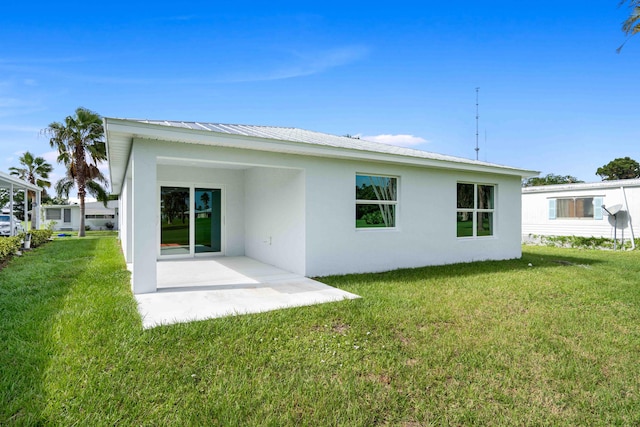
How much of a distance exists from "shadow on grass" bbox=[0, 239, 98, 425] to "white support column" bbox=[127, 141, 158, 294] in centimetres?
116

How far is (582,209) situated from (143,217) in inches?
757

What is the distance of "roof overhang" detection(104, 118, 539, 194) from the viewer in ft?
18.0

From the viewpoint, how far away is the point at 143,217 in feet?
19.0

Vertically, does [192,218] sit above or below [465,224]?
above

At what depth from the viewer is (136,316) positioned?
4512 mm

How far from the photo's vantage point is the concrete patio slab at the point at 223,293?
4.82 meters

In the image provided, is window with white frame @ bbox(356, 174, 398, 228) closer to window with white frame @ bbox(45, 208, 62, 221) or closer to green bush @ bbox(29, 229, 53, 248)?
green bush @ bbox(29, 229, 53, 248)

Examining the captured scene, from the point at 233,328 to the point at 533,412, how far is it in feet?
10.1

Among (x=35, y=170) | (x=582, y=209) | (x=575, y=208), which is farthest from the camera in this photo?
(x=35, y=170)

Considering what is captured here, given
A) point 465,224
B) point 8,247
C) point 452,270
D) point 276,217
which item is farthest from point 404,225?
point 8,247

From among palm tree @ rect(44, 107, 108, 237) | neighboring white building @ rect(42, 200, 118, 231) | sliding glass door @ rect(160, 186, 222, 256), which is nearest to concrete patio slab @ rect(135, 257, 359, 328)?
sliding glass door @ rect(160, 186, 222, 256)

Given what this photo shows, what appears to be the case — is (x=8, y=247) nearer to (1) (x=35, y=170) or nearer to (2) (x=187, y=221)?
(2) (x=187, y=221)

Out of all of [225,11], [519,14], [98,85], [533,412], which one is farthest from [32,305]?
[519,14]

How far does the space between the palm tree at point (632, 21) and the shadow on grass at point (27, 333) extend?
11110 mm
